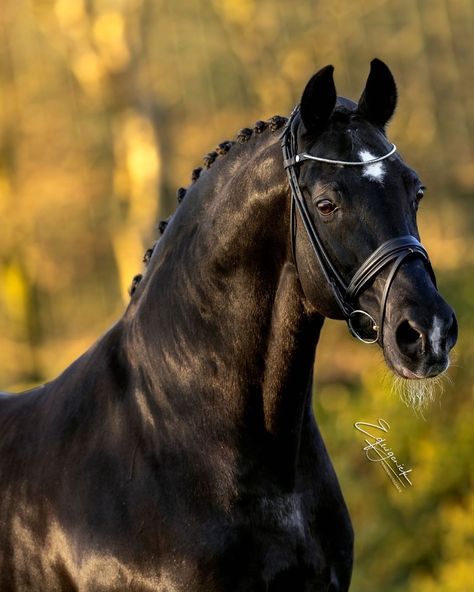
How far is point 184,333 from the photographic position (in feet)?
13.0

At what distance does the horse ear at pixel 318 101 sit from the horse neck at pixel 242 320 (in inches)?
6.7

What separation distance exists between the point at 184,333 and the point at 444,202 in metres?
11.4

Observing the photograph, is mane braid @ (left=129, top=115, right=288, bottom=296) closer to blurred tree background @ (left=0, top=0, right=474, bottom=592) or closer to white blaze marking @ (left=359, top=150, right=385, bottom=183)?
white blaze marking @ (left=359, top=150, right=385, bottom=183)

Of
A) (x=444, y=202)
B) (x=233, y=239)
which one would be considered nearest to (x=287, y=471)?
(x=233, y=239)

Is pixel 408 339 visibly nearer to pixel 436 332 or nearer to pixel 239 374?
pixel 436 332

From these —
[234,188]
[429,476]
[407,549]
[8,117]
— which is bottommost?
[407,549]

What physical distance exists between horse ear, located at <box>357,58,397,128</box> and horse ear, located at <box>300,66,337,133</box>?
0.14m

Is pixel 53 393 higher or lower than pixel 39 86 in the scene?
lower

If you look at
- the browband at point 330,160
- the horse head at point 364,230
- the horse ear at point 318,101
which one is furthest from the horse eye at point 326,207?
the horse ear at point 318,101

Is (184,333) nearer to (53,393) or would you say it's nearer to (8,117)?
(53,393)

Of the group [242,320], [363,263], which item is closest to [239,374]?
[242,320]

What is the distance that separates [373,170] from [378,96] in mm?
377

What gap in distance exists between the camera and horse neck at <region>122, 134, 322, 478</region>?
150 inches

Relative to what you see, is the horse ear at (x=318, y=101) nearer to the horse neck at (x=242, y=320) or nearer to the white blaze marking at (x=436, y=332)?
the horse neck at (x=242, y=320)
